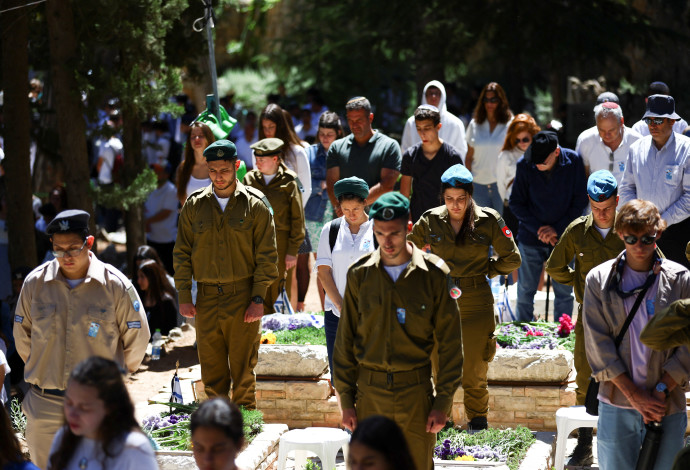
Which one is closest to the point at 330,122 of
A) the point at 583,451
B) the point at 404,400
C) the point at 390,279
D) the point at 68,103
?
the point at 68,103

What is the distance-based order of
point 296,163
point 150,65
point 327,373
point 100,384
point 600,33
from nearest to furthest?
point 100,384 → point 327,373 → point 296,163 → point 150,65 → point 600,33

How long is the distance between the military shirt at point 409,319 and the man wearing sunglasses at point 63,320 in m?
1.57

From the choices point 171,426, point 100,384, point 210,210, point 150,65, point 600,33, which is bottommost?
point 171,426

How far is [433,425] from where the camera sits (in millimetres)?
5242

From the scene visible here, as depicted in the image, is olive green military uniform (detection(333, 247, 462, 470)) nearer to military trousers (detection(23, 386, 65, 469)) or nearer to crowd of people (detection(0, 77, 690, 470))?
crowd of people (detection(0, 77, 690, 470))

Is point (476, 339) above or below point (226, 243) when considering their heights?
below

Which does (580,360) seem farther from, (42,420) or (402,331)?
(42,420)

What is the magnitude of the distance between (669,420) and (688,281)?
0.71 metres

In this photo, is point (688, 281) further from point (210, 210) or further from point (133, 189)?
point (133, 189)

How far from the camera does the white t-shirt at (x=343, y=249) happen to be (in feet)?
22.7

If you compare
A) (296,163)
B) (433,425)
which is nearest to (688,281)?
(433,425)

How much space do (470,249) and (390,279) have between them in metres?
2.00

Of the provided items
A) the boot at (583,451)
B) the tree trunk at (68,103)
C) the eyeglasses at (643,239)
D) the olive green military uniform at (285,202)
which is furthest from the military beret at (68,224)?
the tree trunk at (68,103)

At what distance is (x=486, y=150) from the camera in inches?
430
